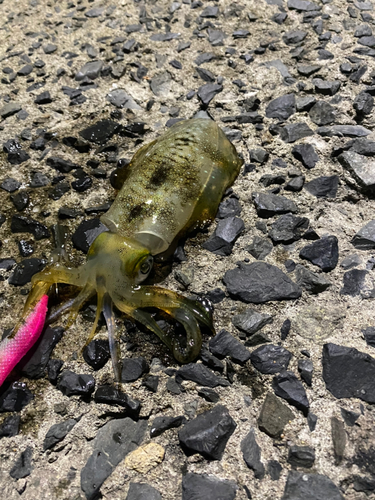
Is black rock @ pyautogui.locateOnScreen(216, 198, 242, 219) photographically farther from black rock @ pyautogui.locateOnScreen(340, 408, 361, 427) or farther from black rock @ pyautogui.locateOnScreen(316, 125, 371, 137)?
black rock @ pyautogui.locateOnScreen(340, 408, 361, 427)

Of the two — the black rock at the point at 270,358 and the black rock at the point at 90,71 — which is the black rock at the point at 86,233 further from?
the black rock at the point at 90,71

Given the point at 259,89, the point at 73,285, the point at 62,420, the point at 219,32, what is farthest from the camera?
the point at 219,32

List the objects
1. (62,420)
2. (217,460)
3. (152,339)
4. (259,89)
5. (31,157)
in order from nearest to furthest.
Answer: (217,460) → (62,420) → (152,339) → (31,157) → (259,89)

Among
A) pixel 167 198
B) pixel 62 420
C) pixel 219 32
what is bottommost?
pixel 62 420

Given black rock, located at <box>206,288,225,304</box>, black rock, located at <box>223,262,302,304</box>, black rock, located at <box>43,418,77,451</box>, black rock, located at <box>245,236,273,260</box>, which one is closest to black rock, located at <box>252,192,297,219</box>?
black rock, located at <box>245,236,273,260</box>

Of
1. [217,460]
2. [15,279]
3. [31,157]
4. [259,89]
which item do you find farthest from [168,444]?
[259,89]

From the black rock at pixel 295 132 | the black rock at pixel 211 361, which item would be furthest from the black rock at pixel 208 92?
the black rock at pixel 211 361

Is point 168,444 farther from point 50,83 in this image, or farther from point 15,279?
point 50,83
